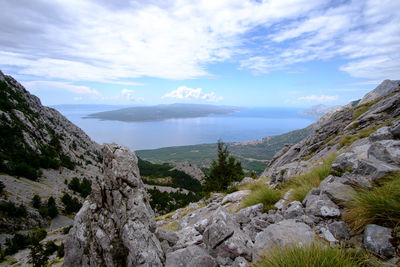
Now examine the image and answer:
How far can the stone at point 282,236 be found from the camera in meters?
3.77

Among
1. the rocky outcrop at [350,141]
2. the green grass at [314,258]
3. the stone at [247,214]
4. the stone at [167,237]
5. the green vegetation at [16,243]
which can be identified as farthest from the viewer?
the green vegetation at [16,243]

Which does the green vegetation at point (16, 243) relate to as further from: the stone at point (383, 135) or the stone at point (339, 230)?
the stone at point (383, 135)

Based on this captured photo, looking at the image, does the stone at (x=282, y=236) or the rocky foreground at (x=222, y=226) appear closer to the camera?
the stone at (x=282, y=236)

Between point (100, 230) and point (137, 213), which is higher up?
point (137, 213)

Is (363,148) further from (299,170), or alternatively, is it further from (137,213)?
(137,213)

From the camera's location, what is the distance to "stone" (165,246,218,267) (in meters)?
4.39

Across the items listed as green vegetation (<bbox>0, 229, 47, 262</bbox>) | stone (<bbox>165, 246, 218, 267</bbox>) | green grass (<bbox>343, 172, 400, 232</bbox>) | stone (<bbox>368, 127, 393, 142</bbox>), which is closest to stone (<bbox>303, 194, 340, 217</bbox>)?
green grass (<bbox>343, 172, 400, 232</bbox>)

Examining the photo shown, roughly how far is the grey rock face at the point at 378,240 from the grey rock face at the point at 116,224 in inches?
178

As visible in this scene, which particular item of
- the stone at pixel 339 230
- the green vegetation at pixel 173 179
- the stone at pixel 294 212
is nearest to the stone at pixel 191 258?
the stone at pixel 294 212

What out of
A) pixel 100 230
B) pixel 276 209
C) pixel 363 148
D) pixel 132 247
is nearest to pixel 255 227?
pixel 276 209

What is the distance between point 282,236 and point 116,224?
15.9ft

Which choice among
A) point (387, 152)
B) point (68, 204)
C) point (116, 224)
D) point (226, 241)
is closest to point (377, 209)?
point (387, 152)

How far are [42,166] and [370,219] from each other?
105 meters

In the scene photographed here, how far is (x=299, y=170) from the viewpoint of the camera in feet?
36.7
